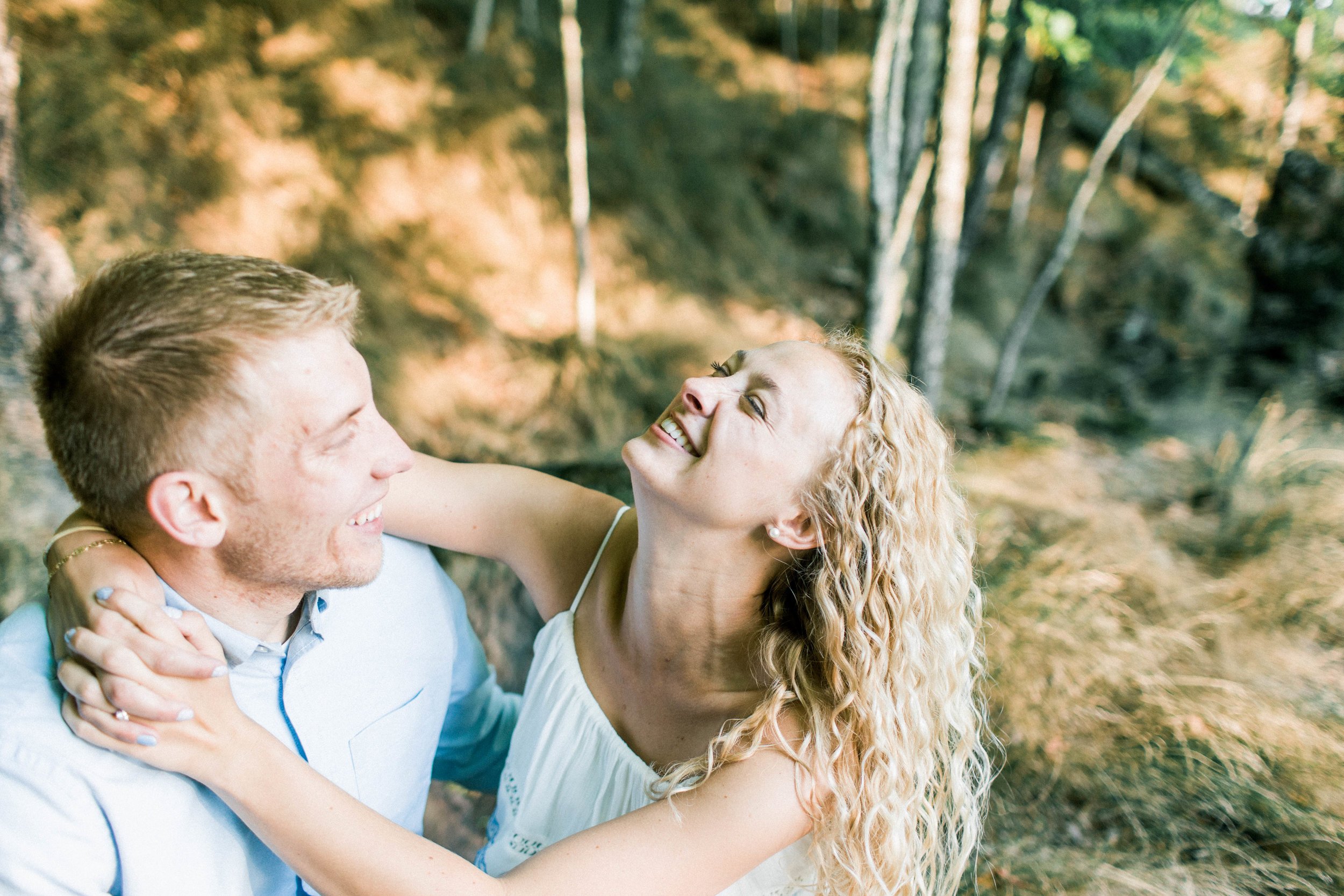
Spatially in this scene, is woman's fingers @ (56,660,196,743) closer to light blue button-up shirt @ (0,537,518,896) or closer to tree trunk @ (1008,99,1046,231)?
light blue button-up shirt @ (0,537,518,896)

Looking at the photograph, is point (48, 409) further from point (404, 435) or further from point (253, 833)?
point (404, 435)

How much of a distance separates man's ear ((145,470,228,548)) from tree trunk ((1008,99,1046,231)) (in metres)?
13.2

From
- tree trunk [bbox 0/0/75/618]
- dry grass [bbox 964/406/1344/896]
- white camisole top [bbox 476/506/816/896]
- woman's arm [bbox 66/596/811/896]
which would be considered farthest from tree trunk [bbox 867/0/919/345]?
tree trunk [bbox 0/0/75/618]

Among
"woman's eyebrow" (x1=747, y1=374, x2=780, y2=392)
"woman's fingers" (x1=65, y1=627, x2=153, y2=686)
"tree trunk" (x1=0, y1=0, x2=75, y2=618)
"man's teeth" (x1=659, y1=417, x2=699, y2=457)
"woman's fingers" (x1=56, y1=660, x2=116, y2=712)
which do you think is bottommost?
"tree trunk" (x1=0, y1=0, x2=75, y2=618)

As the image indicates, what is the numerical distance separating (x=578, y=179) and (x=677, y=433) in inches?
230

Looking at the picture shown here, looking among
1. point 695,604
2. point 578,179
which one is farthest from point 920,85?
point 695,604

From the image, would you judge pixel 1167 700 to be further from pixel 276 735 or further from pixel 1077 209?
pixel 1077 209

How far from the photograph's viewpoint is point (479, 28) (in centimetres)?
875

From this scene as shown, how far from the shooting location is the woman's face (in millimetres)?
1723

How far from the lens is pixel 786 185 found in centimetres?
1173

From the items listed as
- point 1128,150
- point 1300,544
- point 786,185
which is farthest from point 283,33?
point 1128,150

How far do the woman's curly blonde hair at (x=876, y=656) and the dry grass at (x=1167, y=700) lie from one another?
2.71 ft

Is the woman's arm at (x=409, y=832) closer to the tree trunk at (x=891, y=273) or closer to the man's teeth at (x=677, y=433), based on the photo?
the man's teeth at (x=677, y=433)

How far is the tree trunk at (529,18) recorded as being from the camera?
31.8 feet
